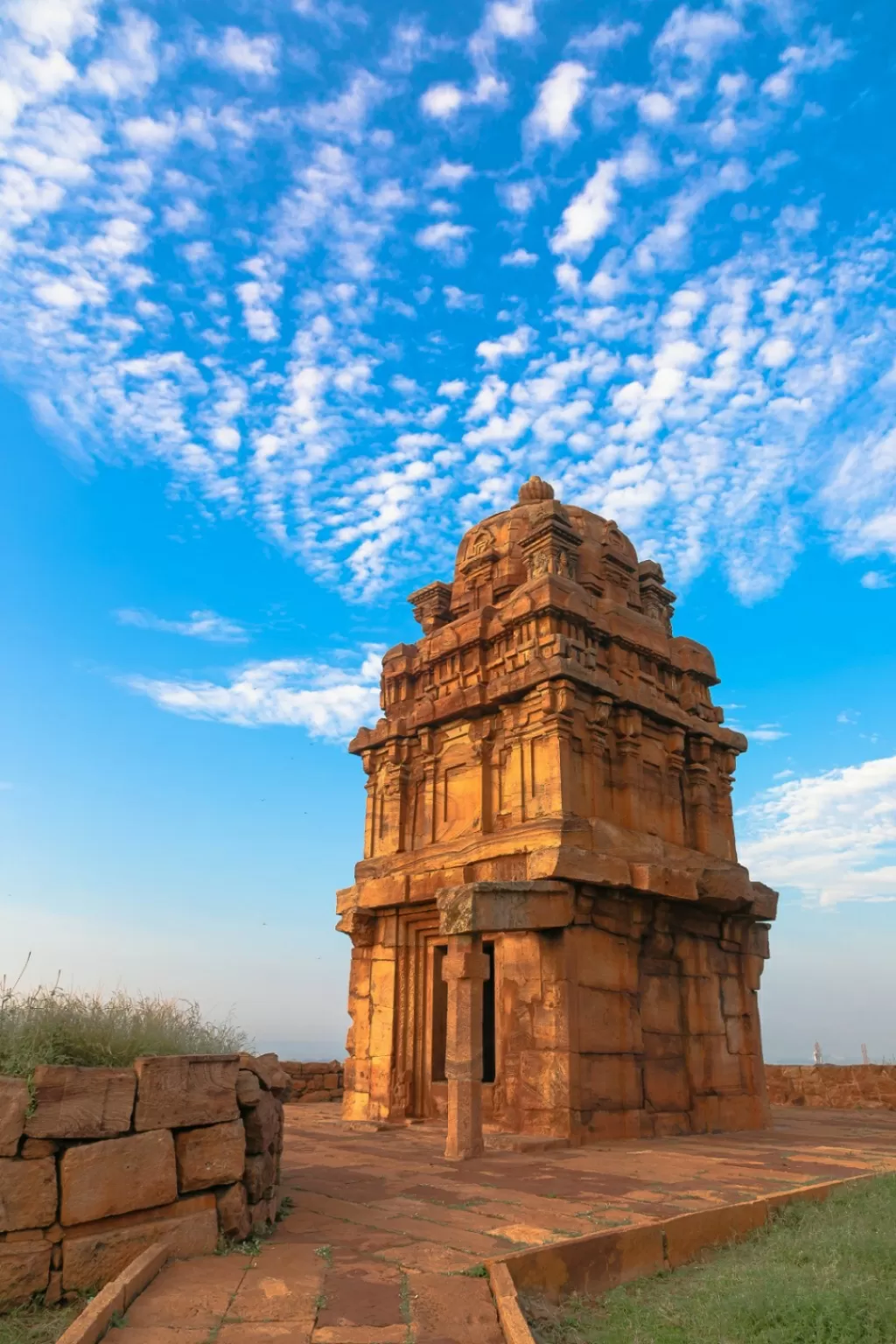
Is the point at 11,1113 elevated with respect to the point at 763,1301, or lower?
elevated

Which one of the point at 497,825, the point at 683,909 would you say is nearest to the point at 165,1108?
the point at 497,825

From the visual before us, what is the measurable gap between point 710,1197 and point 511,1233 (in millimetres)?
1808

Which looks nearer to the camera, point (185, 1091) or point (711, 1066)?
point (185, 1091)

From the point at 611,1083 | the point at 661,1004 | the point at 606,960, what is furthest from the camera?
the point at 661,1004

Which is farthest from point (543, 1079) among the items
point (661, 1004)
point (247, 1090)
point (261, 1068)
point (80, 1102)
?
point (80, 1102)

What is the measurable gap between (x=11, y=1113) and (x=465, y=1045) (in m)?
5.10

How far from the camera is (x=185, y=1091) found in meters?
5.12

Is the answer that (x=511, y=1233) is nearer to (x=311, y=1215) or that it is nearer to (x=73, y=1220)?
(x=311, y=1215)

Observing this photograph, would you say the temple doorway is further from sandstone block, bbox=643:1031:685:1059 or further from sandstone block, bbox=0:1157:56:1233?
sandstone block, bbox=0:1157:56:1233

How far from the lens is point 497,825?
12.4 metres

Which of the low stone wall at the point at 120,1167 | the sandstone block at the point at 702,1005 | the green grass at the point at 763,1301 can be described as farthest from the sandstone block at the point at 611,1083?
the low stone wall at the point at 120,1167

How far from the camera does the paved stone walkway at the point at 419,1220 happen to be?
12.9 ft

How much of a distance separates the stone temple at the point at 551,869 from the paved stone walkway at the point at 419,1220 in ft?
3.47

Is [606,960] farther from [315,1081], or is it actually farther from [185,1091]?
[315,1081]
